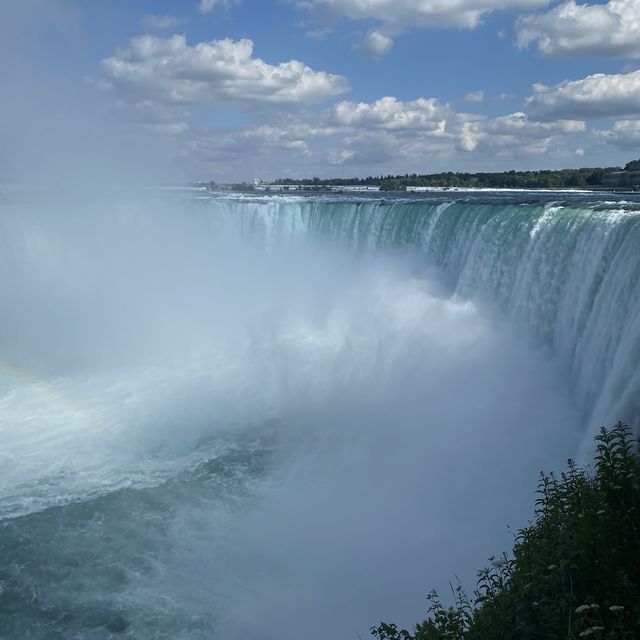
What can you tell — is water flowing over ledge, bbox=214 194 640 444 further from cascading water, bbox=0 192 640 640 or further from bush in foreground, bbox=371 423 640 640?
bush in foreground, bbox=371 423 640 640

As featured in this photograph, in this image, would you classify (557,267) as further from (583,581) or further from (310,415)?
(583,581)

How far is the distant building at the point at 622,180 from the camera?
30259 millimetres

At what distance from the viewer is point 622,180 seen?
32.7 meters

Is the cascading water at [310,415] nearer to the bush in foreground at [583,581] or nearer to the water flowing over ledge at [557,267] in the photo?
the water flowing over ledge at [557,267]

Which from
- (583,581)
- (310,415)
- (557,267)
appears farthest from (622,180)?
(583,581)

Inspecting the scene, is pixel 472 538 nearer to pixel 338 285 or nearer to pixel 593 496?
pixel 593 496

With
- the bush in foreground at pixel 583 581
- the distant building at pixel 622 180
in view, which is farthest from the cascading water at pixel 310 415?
the distant building at pixel 622 180

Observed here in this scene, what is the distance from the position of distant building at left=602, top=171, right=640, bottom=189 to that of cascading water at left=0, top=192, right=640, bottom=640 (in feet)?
46.6

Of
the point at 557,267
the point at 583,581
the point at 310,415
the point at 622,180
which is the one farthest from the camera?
the point at 622,180

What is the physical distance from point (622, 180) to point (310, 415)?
25725mm

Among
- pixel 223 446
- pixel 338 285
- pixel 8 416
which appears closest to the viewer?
pixel 223 446

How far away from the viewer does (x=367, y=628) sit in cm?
737

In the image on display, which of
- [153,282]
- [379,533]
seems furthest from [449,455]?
[153,282]

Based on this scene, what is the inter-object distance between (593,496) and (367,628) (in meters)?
4.02
